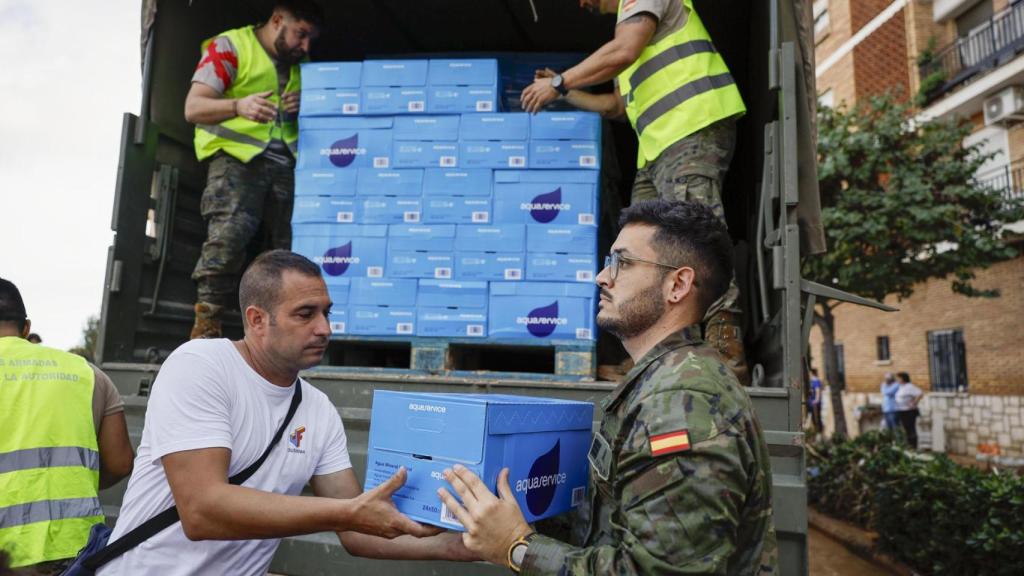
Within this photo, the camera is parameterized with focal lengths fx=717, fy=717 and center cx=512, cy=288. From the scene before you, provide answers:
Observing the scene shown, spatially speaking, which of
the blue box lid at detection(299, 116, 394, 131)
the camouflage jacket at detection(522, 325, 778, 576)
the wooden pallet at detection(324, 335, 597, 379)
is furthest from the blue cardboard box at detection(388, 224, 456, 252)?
the camouflage jacket at detection(522, 325, 778, 576)

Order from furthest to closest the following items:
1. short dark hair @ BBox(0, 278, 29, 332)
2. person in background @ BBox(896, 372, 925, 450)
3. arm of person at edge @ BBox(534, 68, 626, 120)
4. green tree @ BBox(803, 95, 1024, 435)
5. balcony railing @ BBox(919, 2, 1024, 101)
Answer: balcony railing @ BBox(919, 2, 1024, 101) → person in background @ BBox(896, 372, 925, 450) → green tree @ BBox(803, 95, 1024, 435) → arm of person at edge @ BBox(534, 68, 626, 120) → short dark hair @ BBox(0, 278, 29, 332)

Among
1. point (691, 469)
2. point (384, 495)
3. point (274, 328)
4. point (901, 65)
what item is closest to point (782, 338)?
point (691, 469)

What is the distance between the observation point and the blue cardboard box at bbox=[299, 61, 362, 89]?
360 centimetres

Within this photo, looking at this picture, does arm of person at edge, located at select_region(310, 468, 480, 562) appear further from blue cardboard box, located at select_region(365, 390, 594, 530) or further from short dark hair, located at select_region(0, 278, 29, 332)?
short dark hair, located at select_region(0, 278, 29, 332)

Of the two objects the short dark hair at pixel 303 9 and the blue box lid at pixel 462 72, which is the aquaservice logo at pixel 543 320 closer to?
the blue box lid at pixel 462 72

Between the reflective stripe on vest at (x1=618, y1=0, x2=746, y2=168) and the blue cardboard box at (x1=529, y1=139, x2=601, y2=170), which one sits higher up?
the reflective stripe on vest at (x1=618, y1=0, x2=746, y2=168)

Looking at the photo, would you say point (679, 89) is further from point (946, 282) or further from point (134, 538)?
point (946, 282)

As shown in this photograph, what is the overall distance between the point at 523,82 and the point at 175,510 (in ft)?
10.3

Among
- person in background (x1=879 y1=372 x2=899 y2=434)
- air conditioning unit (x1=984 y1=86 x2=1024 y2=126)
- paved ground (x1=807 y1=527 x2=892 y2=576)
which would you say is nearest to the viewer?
paved ground (x1=807 y1=527 x2=892 y2=576)

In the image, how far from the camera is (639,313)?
1830mm

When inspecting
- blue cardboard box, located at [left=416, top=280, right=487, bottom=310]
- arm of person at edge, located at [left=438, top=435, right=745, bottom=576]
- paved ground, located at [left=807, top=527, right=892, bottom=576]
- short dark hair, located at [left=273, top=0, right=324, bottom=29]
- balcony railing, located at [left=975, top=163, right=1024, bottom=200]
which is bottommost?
paved ground, located at [left=807, top=527, right=892, bottom=576]

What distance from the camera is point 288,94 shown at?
159 inches

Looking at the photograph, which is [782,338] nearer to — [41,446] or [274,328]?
[274,328]

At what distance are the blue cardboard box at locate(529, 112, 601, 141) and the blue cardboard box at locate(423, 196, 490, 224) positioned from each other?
405 mm
